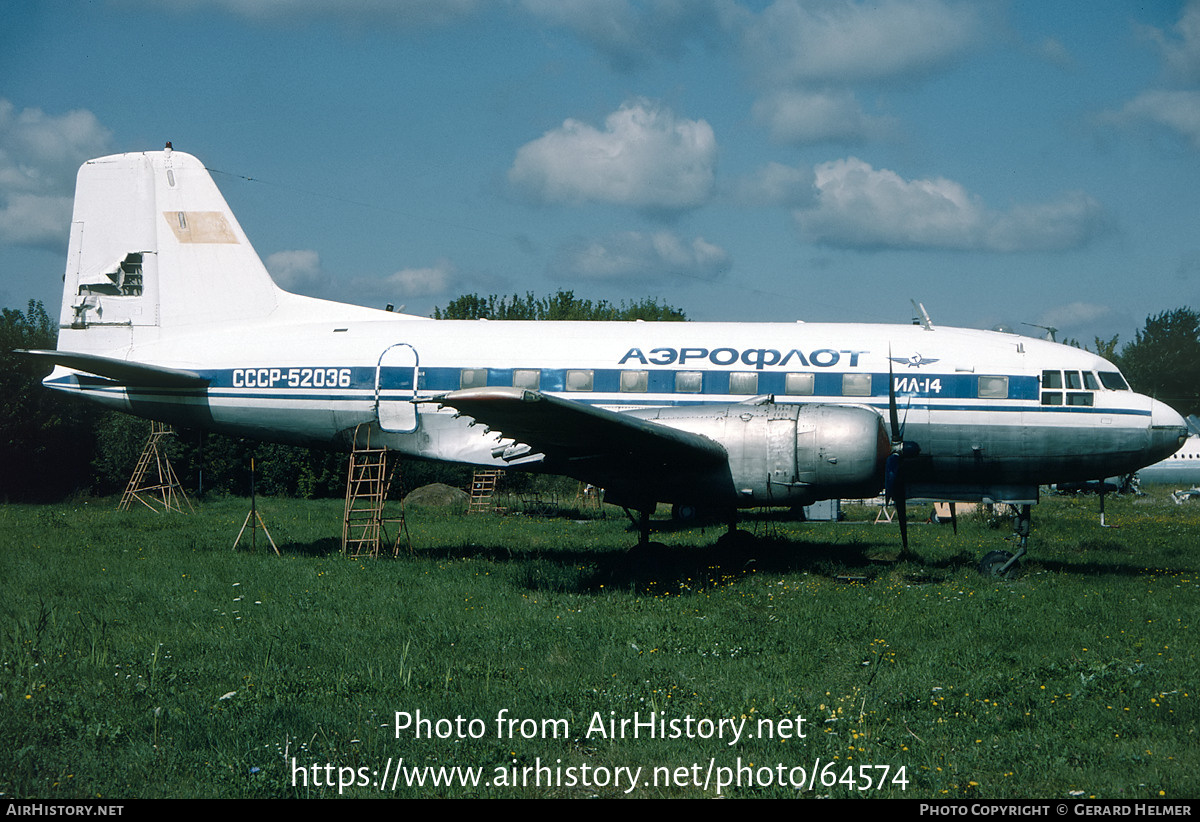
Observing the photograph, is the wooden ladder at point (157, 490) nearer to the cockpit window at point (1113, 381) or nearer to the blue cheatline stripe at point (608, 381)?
the blue cheatline stripe at point (608, 381)

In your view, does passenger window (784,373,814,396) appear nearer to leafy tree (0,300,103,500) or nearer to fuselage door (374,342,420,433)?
fuselage door (374,342,420,433)

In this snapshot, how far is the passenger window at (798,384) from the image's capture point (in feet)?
47.1

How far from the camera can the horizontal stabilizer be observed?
47.8 feet

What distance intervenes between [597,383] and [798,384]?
11.1 feet

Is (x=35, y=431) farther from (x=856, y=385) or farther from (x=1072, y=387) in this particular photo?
(x=1072, y=387)

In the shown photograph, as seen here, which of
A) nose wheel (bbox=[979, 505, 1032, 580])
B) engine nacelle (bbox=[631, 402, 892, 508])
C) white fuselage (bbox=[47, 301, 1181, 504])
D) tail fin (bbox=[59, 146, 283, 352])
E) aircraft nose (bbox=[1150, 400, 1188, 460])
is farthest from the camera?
tail fin (bbox=[59, 146, 283, 352])

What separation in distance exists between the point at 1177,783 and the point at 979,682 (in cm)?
227

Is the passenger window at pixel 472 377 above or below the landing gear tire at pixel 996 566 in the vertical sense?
above

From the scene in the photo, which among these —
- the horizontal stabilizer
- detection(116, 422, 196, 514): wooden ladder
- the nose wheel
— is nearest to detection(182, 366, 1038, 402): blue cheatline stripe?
the horizontal stabilizer

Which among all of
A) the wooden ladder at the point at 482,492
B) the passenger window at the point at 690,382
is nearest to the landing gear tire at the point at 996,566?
the passenger window at the point at 690,382

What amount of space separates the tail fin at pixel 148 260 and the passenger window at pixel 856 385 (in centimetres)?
1096

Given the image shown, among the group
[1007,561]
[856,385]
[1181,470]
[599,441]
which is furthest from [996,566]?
[1181,470]

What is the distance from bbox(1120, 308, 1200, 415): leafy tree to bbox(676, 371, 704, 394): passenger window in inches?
1719

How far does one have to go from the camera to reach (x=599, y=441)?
12.2 meters
